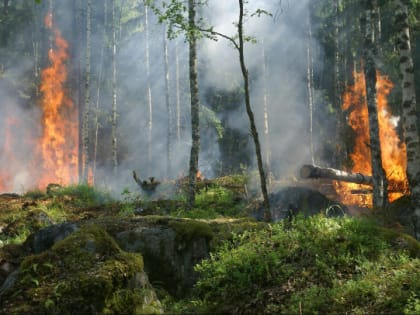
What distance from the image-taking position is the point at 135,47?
42188mm

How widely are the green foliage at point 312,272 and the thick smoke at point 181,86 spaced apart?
21.2 meters

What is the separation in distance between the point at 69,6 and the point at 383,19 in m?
28.2

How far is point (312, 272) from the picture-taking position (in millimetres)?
5473

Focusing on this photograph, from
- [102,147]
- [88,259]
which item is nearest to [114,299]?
[88,259]

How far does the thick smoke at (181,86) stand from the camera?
104 ft

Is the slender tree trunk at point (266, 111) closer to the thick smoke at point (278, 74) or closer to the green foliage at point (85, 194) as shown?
the thick smoke at point (278, 74)

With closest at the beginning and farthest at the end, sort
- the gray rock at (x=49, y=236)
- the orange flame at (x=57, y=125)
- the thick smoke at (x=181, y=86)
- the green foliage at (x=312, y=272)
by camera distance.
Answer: the green foliage at (x=312, y=272) < the gray rock at (x=49, y=236) < the orange flame at (x=57, y=125) < the thick smoke at (x=181, y=86)

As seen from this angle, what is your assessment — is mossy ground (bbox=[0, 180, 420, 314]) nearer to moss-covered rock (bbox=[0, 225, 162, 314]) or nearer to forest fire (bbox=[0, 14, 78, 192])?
moss-covered rock (bbox=[0, 225, 162, 314])

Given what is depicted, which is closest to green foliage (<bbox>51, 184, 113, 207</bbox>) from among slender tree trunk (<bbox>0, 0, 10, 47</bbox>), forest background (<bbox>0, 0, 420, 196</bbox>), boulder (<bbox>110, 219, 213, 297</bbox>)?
forest background (<bbox>0, 0, 420, 196</bbox>)

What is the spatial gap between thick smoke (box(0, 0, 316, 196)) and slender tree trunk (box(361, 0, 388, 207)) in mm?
15673

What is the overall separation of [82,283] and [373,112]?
442 inches

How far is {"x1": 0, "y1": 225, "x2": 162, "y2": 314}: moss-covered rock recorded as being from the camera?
4.15m

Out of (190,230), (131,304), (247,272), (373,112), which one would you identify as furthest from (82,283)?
(373,112)

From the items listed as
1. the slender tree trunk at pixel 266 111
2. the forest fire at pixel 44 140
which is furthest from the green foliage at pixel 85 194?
the slender tree trunk at pixel 266 111
